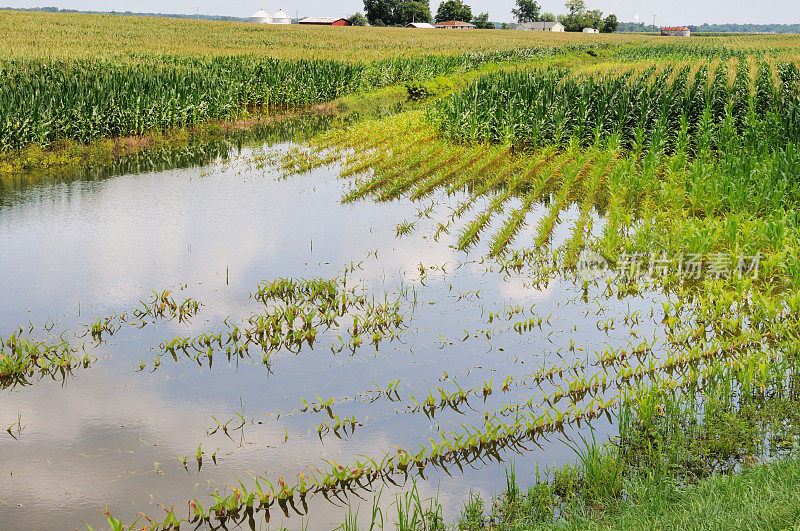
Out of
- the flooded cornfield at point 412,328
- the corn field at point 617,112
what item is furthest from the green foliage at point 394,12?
the flooded cornfield at point 412,328

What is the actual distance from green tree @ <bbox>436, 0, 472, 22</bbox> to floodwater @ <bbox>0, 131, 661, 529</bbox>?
129 m

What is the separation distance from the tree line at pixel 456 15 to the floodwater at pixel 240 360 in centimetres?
11666

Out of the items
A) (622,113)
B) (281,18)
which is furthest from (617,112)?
(281,18)

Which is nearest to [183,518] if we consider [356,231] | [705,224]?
[356,231]

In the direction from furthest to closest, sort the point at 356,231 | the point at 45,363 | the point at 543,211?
the point at 543,211
the point at 356,231
the point at 45,363

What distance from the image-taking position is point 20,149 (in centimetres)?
1534

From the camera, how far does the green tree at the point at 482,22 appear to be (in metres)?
141

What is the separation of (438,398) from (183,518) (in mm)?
2266

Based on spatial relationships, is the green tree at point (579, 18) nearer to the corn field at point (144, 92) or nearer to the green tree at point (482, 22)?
the green tree at point (482, 22)

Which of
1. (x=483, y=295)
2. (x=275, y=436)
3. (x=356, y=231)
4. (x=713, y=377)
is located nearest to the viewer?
(x=275, y=436)

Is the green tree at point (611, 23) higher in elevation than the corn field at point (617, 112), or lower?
higher

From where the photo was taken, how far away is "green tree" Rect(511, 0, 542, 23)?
527ft

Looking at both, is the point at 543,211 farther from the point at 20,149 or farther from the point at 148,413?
the point at 20,149

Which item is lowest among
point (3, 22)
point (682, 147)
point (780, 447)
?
point (780, 447)
